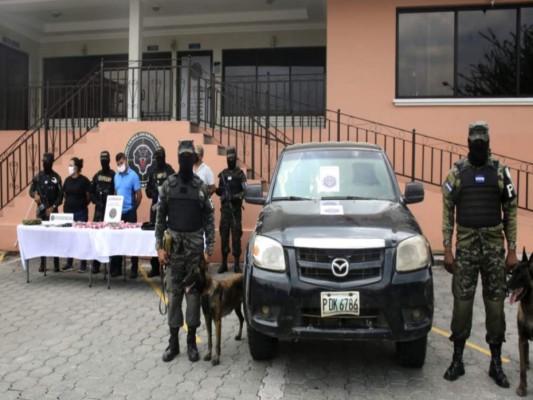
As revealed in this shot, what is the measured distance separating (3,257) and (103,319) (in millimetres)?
4719

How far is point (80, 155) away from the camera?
944 centimetres

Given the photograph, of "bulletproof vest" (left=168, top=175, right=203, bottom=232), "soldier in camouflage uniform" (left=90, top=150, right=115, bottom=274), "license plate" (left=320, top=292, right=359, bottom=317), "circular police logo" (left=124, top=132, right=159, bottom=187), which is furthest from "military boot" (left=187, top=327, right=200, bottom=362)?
"circular police logo" (left=124, top=132, right=159, bottom=187)

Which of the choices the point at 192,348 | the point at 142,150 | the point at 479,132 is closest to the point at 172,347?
the point at 192,348

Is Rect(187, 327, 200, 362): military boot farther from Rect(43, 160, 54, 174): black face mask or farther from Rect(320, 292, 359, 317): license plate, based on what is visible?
Rect(43, 160, 54, 174): black face mask

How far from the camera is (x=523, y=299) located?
3736mm

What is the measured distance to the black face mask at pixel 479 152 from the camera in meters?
3.99

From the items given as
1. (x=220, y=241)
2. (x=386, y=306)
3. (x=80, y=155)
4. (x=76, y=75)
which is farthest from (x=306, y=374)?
(x=76, y=75)

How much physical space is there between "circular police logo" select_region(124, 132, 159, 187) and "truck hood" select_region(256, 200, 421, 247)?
5.13 metres

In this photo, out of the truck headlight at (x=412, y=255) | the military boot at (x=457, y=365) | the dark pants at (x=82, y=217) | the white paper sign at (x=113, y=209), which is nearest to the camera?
the truck headlight at (x=412, y=255)

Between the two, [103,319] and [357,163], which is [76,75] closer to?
[103,319]

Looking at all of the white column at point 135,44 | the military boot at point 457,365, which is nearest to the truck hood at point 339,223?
the military boot at point 457,365

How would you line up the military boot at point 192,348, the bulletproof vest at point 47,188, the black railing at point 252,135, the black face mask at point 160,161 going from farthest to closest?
1. the black railing at point 252,135
2. the bulletproof vest at point 47,188
3. the black face mask at point 160,161
4. the military boot at point 192,348

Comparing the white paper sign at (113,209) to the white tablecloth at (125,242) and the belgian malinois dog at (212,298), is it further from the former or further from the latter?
the belgian malinois dog at (212,298)

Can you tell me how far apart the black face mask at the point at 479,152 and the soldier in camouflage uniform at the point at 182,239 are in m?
2.38
